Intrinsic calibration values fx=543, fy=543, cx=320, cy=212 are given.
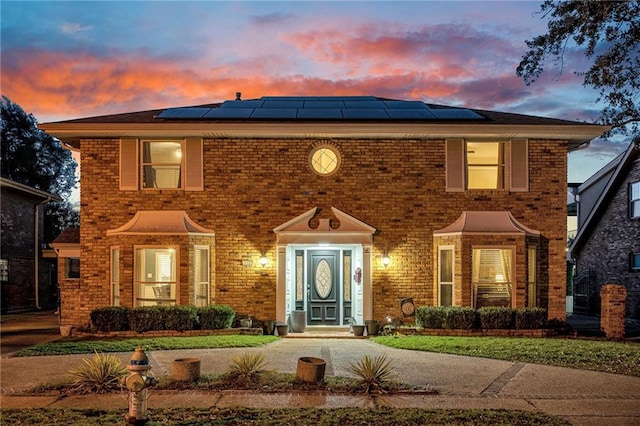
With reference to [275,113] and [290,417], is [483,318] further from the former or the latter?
[290,417]

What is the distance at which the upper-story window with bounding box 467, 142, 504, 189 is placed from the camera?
15.2 meters

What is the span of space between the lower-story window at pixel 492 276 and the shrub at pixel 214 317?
Result: 21.3 ft

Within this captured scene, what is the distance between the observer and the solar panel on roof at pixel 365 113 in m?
Answer: 15.2

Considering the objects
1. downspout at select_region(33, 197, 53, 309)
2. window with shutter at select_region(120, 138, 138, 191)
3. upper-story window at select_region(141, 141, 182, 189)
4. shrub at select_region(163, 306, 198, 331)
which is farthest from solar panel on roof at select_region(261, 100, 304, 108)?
downspout at select_region(33, 197, 53, 309)

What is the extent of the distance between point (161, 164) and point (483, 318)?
952 cm

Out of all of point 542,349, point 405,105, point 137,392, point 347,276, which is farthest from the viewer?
point 405,105

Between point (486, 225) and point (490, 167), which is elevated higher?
point (490, 167)

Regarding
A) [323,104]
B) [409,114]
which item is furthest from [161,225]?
[409,114]

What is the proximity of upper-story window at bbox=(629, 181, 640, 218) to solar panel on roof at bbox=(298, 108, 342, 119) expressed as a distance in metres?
12.4

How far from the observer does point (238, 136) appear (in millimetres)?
14898

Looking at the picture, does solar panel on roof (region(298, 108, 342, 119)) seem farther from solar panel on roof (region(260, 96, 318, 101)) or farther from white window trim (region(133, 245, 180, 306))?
white window trim (region(133, 245, 180, 306))

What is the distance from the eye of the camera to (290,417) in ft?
21.7

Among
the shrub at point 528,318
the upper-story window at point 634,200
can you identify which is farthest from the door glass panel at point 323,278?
the upper-story window at point 634,200

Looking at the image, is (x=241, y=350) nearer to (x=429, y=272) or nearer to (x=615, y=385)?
(x=429, y=272)
